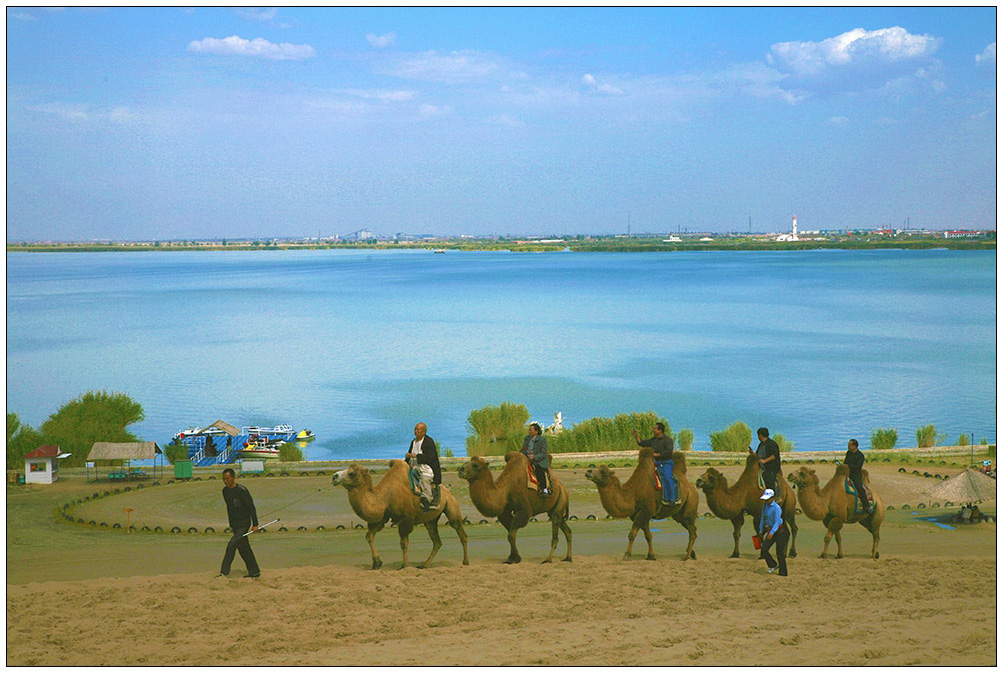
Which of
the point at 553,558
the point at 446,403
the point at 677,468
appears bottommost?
the point at 446,403

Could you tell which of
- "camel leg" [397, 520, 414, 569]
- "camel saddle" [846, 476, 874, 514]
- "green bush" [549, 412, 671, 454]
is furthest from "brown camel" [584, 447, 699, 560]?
"green bush" [549, 412, 671, 454]

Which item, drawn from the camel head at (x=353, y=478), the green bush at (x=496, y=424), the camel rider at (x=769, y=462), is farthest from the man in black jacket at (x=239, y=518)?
the green bush at (x=496, y=424)

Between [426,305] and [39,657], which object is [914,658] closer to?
[39,657]

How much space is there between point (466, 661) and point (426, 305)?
101630 millimetres

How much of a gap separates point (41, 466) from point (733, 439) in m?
19.5

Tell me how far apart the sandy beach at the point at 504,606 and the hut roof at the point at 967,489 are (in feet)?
2.27

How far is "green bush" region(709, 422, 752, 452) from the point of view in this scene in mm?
28953

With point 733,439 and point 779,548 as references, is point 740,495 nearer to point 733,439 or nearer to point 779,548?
point 779,548

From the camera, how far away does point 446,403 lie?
50438 mm

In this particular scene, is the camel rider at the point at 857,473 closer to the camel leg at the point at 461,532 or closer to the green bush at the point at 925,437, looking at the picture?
the camel leg at the point at 461,532

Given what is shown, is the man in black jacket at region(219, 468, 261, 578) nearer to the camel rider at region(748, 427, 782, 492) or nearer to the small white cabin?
the camel rider at region(748, 427, 782, 492)

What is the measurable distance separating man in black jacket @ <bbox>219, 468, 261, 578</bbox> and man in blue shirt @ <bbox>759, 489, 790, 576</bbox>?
5.90 m

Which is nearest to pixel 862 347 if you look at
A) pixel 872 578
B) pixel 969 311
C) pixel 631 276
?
pixel 969 311

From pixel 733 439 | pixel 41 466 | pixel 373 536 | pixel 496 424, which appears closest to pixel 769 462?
pixel 373 536
